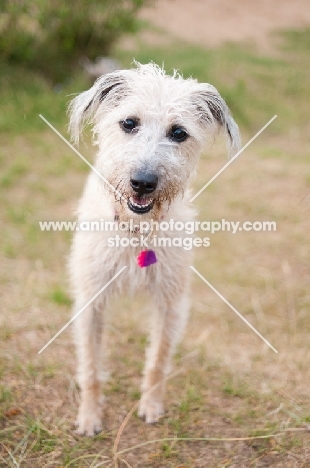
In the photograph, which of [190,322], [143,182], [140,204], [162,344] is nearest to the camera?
[143,182]

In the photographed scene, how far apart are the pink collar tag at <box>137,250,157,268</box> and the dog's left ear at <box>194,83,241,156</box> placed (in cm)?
72

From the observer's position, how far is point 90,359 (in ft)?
10.5

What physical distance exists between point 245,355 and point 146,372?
0.95 meters

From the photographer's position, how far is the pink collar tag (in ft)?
9.74

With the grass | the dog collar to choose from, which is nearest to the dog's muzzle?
the dog collar

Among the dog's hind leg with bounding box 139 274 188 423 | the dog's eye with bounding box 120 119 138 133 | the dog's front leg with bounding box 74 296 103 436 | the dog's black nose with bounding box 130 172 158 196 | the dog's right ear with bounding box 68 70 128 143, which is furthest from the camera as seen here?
the dog's hind leg with bounding box 139 274 188 423

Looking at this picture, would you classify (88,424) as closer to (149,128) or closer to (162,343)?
(162,343)

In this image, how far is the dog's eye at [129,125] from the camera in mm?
2836

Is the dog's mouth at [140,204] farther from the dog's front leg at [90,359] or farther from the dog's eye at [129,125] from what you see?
the dog's front leg at [90,359]

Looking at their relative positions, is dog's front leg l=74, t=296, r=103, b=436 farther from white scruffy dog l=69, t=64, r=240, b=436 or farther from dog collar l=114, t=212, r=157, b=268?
dog collar l=114, t=212, r=157, b=268

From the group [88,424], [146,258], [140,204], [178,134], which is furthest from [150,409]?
[178,134]

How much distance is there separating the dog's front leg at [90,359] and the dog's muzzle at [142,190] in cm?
74

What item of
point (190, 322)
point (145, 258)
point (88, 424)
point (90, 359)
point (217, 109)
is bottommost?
point (88, 424)

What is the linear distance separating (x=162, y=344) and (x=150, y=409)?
39cm
